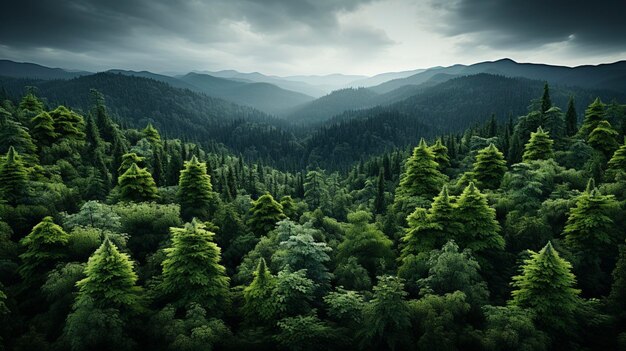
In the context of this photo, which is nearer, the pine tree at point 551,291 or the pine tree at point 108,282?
the pine tree at point 551,291

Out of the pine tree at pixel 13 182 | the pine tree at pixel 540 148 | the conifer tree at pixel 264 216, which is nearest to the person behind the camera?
the pine tree at pixel 13 182

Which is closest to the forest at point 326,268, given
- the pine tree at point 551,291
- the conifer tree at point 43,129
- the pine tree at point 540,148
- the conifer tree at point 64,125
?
the pine tree at point 551,291

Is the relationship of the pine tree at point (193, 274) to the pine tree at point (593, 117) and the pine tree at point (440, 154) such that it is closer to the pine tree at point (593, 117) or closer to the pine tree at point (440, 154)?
the pine tree at point (440, 154)

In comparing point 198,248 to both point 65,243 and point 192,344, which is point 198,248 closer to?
point 192,344

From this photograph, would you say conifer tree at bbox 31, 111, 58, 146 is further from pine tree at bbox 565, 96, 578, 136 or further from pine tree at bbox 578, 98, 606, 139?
pine tree at bbox 565, 96, 578, 136

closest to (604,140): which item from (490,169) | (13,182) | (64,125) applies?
(490,169)

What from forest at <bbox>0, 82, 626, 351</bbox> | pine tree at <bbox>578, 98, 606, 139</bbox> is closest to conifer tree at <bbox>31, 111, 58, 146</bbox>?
forest at <bbox>0, 82, 626, 351</bbox>
